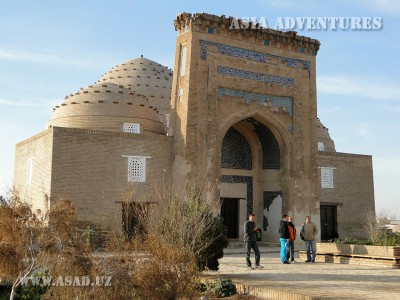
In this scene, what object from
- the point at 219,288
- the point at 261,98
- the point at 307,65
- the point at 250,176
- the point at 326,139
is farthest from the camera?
the point at 326,139

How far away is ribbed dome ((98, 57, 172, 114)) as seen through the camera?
24.9 meters

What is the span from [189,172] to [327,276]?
7600mm

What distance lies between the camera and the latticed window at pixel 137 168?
16688 millimetres

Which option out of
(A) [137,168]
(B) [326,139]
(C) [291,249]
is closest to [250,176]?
(A) [137,168]

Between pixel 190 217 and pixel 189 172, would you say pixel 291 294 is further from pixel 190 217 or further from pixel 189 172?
pixel 189 172

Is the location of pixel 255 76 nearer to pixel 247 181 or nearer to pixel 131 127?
pixel 247 181

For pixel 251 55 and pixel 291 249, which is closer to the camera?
pixel 291 249

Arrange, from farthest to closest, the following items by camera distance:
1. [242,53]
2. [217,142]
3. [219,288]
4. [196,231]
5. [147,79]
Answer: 1. [147,79]
2. [242,53]
3. [217,142]
4. [196,231]
5. [219,288]

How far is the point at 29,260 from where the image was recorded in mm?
7488

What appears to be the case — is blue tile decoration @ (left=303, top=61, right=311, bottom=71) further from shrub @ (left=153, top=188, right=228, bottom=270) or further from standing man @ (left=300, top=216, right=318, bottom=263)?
shrub @ (left=153, top=188, right=228, bottom=270)

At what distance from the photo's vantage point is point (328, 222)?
22.4 m

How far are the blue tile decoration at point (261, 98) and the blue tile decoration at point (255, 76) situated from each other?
541mm

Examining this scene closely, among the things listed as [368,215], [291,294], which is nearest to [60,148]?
[291,294]

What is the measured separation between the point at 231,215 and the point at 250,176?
1.82m
